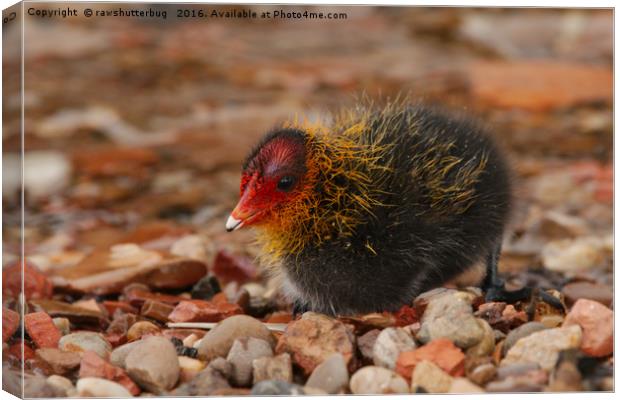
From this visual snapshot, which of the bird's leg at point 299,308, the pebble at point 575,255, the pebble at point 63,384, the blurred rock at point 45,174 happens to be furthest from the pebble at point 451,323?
the blurred rock at point 45,174

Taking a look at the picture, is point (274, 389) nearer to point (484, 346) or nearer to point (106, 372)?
point (106, 372)

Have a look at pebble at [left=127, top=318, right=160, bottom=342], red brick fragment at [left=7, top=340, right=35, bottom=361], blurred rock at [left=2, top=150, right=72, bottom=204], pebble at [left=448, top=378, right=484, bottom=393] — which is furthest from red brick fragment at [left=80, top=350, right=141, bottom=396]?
blurred rock at [left=2, top=150, right=72, bottom=204]

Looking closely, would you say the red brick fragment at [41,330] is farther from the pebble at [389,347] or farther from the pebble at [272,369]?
the pebble at [389,347]

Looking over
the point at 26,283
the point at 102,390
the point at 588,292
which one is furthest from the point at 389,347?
the point at 26,283

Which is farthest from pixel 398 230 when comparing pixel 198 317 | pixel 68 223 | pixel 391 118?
pixel 68 223

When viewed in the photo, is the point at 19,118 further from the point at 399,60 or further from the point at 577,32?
the point at 399,60
